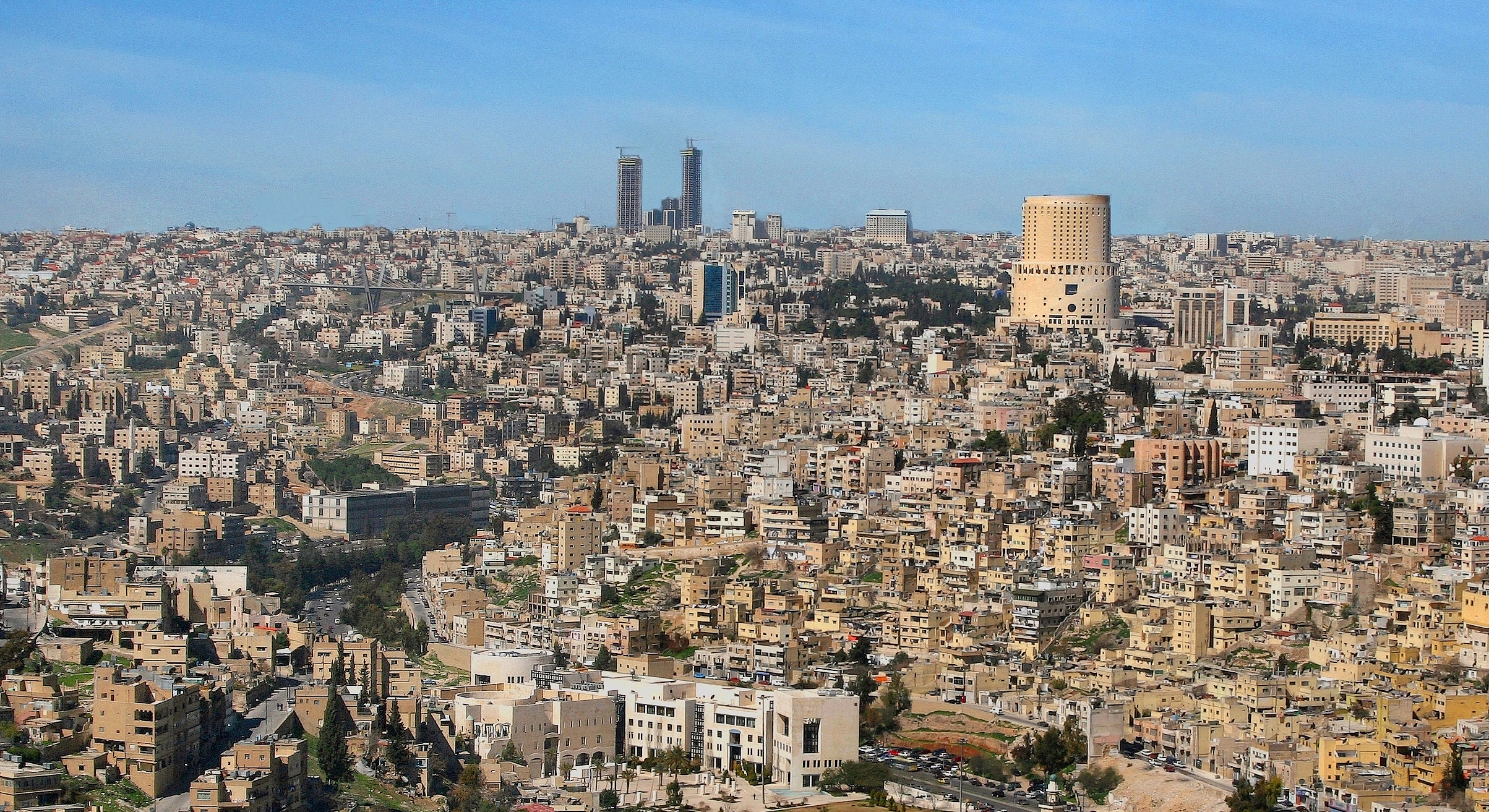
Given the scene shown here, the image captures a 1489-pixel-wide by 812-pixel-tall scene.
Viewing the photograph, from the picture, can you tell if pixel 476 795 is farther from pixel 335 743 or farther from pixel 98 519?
pixel 98 519

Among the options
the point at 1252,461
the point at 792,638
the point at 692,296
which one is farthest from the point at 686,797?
the point at 692,296

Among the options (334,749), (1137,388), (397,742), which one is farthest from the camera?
(1137,388)

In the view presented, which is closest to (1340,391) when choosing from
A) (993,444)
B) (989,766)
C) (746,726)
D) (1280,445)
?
(993,444)

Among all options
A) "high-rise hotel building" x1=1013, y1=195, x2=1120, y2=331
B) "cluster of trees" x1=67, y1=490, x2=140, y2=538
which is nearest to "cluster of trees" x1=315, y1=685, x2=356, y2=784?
"cluster of trees" x1=67, y1=490, x2=140, y2=538

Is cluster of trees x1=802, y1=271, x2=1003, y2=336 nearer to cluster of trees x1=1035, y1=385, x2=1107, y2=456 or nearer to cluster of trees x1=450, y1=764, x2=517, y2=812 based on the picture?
cluster of trees x1=1035, y1=385, x2=1107, y2=456

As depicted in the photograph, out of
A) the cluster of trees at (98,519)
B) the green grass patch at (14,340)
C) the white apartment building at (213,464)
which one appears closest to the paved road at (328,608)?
the cluster of trees at (98,519)

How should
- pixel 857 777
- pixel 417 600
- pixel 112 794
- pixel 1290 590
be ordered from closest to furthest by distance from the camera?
pixel 112 794 → pixel 857 777 → pixel 1290 590 → pixel 417 600
